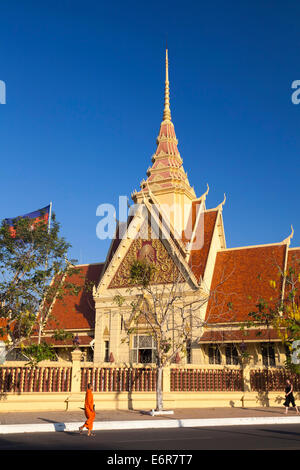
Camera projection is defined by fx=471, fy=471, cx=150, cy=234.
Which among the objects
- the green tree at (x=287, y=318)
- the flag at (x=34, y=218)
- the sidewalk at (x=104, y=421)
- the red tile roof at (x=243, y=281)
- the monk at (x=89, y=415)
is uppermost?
the flag at (x=34, y=218)

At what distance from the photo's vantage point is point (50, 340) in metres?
28.9

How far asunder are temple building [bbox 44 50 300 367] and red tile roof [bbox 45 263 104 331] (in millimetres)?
79

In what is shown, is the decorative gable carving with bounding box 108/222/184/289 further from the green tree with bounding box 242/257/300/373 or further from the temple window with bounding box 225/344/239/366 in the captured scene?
the green tree with bounding box 242/257/300/373

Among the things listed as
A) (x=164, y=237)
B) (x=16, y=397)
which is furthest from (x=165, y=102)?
(x=16, y=397)

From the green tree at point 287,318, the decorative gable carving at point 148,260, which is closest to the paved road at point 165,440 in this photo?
the green tree at point 287,318

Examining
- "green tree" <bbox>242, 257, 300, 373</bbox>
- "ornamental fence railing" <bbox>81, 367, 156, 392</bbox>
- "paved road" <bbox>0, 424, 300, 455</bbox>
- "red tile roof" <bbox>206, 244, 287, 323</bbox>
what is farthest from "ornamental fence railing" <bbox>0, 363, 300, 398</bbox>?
"paved road" <bbox>0, 424, 300, 455</bbox>

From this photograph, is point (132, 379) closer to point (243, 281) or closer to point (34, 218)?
point (243, 281)

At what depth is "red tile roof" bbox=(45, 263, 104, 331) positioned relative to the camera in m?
29.0

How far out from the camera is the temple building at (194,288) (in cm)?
2433

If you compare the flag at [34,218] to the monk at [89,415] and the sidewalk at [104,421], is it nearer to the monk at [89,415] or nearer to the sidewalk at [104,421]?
the sidewalk at [104,421]

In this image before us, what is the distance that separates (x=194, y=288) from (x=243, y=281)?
3.48m

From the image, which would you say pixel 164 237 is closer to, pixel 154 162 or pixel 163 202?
pixel 163 202

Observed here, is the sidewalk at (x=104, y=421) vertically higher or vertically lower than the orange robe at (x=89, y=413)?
lower

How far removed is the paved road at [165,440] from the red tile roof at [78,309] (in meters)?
16.7
